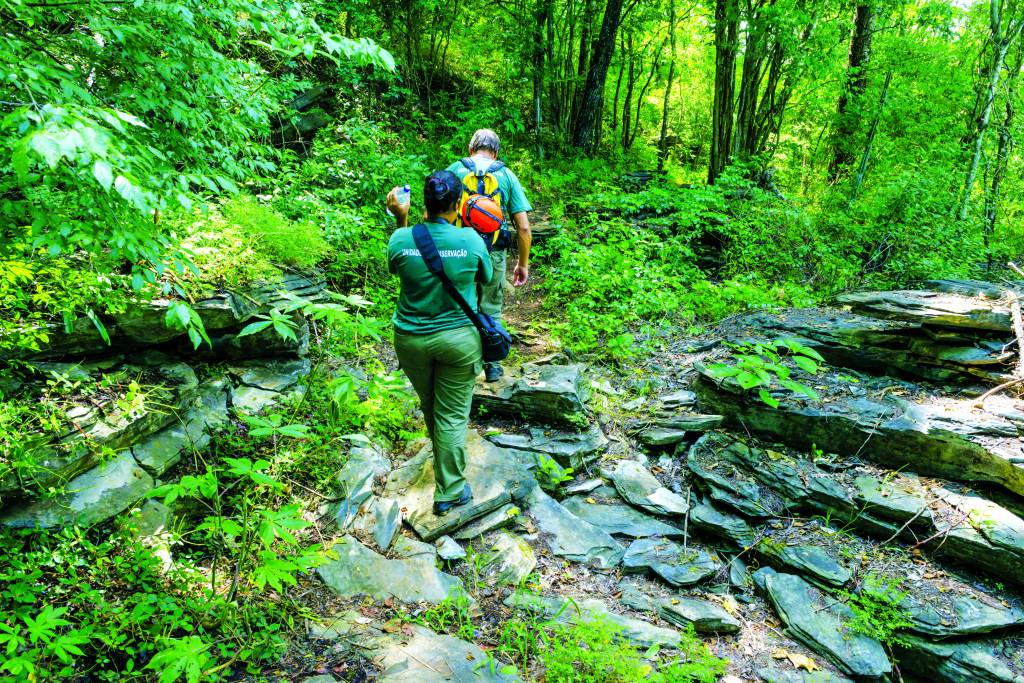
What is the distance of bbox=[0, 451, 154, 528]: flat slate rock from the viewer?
3188 mm

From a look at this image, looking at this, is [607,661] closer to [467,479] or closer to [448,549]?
[448,549]

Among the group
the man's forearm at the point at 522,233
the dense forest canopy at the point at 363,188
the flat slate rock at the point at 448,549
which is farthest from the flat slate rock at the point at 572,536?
the man's forearm at the point at 522,233

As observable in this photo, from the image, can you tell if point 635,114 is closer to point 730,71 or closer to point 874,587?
point 730,71

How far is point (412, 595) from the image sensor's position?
348 centimetres

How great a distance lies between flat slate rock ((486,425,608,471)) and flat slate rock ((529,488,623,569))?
0.62 meters

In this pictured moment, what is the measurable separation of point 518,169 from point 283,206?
5840mm

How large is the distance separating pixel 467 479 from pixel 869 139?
42.7 ft

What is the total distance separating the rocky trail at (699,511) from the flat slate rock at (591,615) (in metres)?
0.02

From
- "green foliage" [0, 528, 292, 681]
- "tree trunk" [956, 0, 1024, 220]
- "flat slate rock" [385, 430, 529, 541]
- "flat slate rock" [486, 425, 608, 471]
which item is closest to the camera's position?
"green foliage" [0, 528, 292, 681]

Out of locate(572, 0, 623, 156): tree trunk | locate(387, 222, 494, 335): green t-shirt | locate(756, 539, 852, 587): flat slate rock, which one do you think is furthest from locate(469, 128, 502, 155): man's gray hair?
locate(572, 0, 623, 156): tree trunk

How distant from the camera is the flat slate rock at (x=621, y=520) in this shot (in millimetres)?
4586

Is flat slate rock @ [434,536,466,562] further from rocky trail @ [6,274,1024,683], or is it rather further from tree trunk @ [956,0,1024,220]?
tree trunk @ [956,0,1024,220]

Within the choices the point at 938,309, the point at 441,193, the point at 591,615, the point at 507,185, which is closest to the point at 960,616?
the point at 591,615

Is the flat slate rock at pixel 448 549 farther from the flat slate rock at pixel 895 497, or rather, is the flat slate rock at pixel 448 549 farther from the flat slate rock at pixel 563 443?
the flat slate rock at pixel 895 497
